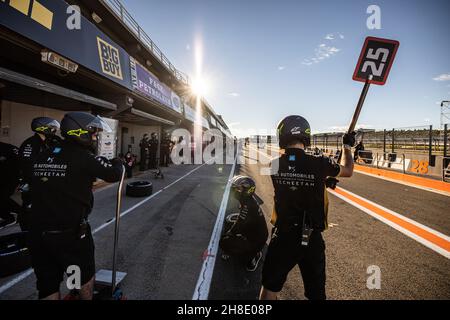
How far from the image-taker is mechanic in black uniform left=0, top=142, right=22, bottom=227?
445 centimetres

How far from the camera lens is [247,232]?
10.5ft

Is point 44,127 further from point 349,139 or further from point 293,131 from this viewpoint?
point 349,139

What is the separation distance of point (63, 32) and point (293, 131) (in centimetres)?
638

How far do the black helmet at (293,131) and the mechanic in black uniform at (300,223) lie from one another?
5.3 inches

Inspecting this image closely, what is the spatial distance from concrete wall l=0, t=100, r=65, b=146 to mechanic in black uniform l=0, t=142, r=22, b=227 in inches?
177

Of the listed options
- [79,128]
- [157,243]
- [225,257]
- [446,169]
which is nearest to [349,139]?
[225,257]

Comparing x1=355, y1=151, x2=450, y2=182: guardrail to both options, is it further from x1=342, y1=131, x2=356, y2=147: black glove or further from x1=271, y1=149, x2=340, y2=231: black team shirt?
x1=271, y1=149, x2=340, y2=231: black team shirt

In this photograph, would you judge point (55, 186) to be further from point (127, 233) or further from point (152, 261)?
point (127, 233)

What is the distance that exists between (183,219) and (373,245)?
164 inches

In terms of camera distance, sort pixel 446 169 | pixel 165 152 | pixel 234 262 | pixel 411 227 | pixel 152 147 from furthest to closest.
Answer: pixel 165 152 → pixel 152 147 → pixel 446 169 → pixel 411 227 → pixel 234 262

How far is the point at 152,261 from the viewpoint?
3.49 meters

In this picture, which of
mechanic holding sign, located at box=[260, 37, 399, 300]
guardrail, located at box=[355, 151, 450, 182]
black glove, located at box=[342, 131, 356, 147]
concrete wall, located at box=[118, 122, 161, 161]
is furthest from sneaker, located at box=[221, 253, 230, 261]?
concrete wall, located at box=[118, 122, 161, 161]

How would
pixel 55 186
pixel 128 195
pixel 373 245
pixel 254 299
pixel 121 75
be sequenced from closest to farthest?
pixel 55 186 < pixel 254 299 < pixel 373 245 < pixel 128 195 < pixel 121 75
